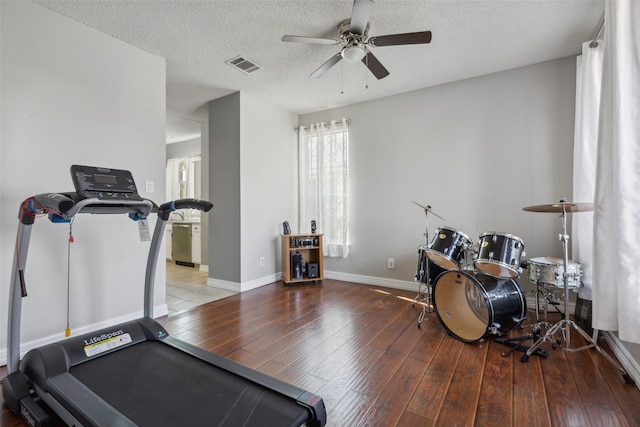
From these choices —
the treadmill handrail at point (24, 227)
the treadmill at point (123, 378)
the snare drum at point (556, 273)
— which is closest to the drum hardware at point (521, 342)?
the snare drum at point (556, 273)

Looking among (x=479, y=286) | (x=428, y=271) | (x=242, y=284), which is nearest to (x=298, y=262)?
(x=242, y=284)

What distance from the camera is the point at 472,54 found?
2936 mm

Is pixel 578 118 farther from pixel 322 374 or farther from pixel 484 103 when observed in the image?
pixel 322 374

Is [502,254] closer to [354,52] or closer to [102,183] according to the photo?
[354,52]

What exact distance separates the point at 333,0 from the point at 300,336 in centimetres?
263

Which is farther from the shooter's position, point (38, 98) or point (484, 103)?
point (484, 103)

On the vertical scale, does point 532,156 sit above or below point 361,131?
below

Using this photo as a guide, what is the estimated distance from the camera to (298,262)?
13.6 ft

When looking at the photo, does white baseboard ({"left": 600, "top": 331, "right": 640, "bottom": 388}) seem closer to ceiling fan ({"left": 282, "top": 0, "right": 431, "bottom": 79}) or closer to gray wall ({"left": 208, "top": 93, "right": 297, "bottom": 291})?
ceiling fan ({"left": 282, "top": 0, "right": 431, "bottom": 79})

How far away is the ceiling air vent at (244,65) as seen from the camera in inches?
119

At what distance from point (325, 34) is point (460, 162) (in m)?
2.13

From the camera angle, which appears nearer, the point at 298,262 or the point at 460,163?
the point at 460,163

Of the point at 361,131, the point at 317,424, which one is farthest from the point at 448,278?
the point at 361,131

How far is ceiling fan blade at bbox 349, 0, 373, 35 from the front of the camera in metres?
1.92
